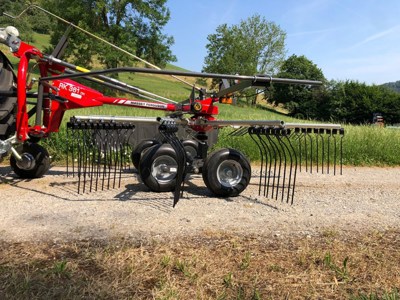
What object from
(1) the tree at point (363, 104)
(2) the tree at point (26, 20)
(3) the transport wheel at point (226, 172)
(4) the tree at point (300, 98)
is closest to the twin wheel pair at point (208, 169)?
(3) the transport wheel at point (226, 172)

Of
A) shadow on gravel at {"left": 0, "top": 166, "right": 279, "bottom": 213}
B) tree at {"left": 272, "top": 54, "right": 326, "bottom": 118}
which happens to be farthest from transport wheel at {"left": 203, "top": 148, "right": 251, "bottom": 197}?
tree at {"left": 272, "top": 54, "right": 326, "bottom": 118}

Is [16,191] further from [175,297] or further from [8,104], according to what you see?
[175,297]

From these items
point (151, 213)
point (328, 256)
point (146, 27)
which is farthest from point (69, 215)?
point (146, 27)

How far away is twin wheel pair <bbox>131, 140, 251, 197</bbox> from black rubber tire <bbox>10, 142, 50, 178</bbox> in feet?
5.61

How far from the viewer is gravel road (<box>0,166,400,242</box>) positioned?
3.55m

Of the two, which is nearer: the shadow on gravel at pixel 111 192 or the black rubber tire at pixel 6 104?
the shadow on gravel at pixel 111 192

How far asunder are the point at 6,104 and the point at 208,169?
284 centimetres

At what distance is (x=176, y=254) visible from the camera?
2947 mm

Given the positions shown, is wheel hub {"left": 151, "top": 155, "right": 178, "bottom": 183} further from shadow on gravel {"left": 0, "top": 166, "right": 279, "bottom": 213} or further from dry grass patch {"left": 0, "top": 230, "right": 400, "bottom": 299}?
dry grass patch {"left": 0, "top": 230, "right": 400, "bottom": 299}

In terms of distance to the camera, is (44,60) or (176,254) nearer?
(176,254)

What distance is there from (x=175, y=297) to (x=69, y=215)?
6.94 ft

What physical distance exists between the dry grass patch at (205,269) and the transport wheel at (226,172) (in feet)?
4.96

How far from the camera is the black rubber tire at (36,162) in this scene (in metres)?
5.56

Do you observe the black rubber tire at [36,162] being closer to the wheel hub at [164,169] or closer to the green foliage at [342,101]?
the wheel hub at [164,169]
